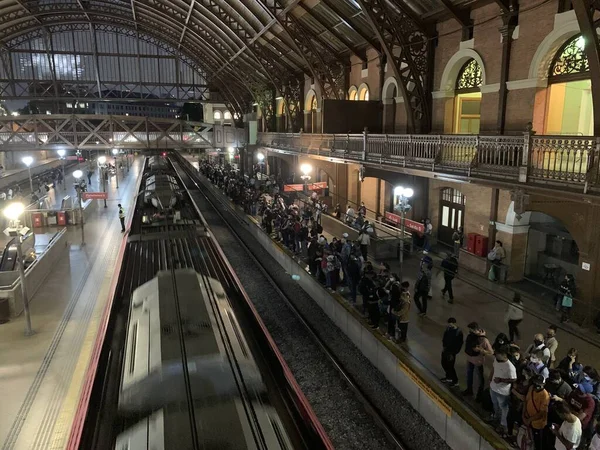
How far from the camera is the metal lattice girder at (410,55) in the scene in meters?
16.3

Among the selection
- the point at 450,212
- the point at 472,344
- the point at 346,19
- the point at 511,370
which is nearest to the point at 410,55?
the point at 346,19

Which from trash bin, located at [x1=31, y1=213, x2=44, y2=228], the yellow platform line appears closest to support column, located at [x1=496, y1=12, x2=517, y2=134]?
the yellow platform line

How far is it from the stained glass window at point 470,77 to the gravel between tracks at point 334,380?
8886 millimetres

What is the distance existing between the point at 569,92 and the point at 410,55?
569 cm

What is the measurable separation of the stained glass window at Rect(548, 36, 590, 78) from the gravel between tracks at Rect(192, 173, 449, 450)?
28.8 ft

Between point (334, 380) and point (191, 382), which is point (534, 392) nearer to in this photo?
point (334, 380)

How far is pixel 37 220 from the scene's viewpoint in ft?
73.3

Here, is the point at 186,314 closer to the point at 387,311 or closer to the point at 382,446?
the point at 382,446

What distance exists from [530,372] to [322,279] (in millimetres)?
7422

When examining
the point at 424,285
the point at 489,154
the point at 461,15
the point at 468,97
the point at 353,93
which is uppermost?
the point at 461,15

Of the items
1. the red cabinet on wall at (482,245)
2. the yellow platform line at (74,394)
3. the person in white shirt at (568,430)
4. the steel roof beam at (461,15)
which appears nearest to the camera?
the person in white shirt at (568,430)

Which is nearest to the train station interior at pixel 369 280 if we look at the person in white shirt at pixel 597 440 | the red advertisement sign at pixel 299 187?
the person in white shirt at pixel 597 440

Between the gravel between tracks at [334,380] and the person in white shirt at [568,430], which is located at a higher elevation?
the person in white shirt at [568,430]

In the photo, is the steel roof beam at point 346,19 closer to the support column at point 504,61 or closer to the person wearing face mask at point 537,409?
Result: the support column at point 504,61
